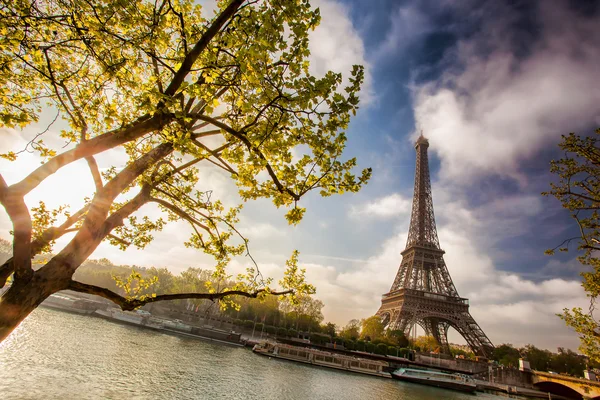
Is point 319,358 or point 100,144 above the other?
point 100,144

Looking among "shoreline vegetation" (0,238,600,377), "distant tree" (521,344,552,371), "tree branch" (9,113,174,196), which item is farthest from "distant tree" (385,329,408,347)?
"tree branch" (9,113,174,196)

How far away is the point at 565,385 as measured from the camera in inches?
1780

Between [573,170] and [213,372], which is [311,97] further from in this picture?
[213,372]

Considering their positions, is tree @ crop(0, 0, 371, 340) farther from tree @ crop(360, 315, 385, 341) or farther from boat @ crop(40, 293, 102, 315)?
tree @ crop(360, 315, 385, 341)

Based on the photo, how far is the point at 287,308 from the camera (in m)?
80.5

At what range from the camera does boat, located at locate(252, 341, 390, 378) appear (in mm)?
40219

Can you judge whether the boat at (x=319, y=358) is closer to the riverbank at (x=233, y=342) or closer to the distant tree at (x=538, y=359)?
the riverbank at (x=233, y=342)

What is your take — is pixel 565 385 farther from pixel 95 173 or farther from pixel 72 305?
pixel 72 305

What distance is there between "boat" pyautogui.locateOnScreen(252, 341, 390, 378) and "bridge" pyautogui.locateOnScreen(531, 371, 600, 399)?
2665 centimetres

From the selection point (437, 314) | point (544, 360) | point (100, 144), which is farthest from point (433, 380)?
point (544, 360)

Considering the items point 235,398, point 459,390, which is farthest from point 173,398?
point 459,390

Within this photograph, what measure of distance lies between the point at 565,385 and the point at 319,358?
132ft

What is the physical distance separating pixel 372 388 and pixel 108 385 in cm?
2531

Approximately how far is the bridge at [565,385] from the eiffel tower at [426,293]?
8.65m
